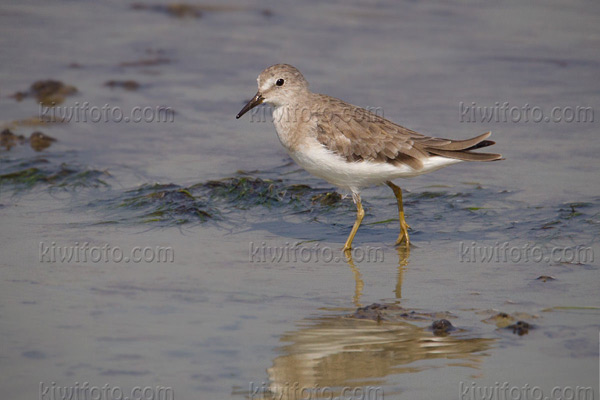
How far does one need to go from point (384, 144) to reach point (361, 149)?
24 cm

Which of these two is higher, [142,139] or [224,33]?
[224,33]

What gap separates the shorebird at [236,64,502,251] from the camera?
8.35 m

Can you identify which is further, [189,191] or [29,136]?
[29,136]

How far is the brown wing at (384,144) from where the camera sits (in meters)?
8.33

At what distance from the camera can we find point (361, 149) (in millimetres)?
8383

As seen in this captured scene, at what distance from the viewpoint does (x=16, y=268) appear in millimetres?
7355

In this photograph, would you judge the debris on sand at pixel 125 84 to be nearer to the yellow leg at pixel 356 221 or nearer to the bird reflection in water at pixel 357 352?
the yellow leg at pixel 356 221

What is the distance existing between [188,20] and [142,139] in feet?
15.1

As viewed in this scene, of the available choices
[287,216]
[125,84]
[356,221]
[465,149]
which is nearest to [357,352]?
[356,221]

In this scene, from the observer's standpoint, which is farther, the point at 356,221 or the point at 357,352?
the point at 356,221

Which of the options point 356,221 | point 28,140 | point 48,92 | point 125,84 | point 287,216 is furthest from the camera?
point 125,84

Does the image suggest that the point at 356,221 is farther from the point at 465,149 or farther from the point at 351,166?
the point at 465,149

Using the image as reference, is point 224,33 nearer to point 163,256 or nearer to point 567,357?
point 163,256

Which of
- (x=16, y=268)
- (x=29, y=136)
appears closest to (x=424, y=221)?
(x=16, y=268)
